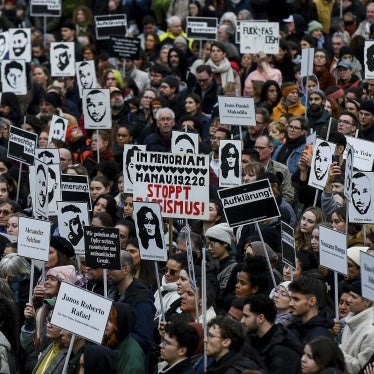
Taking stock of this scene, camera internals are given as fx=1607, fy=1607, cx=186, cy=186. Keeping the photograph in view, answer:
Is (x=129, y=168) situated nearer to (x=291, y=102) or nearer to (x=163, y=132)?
(x=163, y=132)

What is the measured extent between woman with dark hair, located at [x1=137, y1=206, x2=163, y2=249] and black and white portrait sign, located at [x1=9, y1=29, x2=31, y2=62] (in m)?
10.4

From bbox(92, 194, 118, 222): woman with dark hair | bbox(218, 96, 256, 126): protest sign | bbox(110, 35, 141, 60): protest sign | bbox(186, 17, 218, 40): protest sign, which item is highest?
bbox(186, 17, 218, 40): protest sign

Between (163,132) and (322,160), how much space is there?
13.8ft

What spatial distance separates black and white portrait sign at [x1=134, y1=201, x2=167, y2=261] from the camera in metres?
A: 14.1

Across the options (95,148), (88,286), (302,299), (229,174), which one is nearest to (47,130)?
(95,148)

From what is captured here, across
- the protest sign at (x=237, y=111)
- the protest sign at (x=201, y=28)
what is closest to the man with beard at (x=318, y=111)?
the protest sign at (x=237, y=111)

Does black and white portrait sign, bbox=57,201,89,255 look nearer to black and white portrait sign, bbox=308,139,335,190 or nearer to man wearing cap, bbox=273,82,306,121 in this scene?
black and white portrait sign, bbox=308,139,335,190

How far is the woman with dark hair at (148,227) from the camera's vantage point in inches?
555

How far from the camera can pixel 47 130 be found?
2114cm

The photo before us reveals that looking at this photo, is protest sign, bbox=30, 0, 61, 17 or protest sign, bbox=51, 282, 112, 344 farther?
protest sign, bbox=30, 0, 61, 17

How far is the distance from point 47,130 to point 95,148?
120 cm

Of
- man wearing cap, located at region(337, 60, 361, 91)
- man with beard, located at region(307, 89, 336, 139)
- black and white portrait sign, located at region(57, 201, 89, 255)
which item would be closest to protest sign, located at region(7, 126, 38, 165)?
black and white portrait sign, located at region(57, 201, 89, 255)

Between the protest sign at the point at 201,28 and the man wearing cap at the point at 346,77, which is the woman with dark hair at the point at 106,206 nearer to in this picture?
the man wearing cap at the point at 346,77

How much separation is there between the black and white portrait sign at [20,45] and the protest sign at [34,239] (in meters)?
9.75
